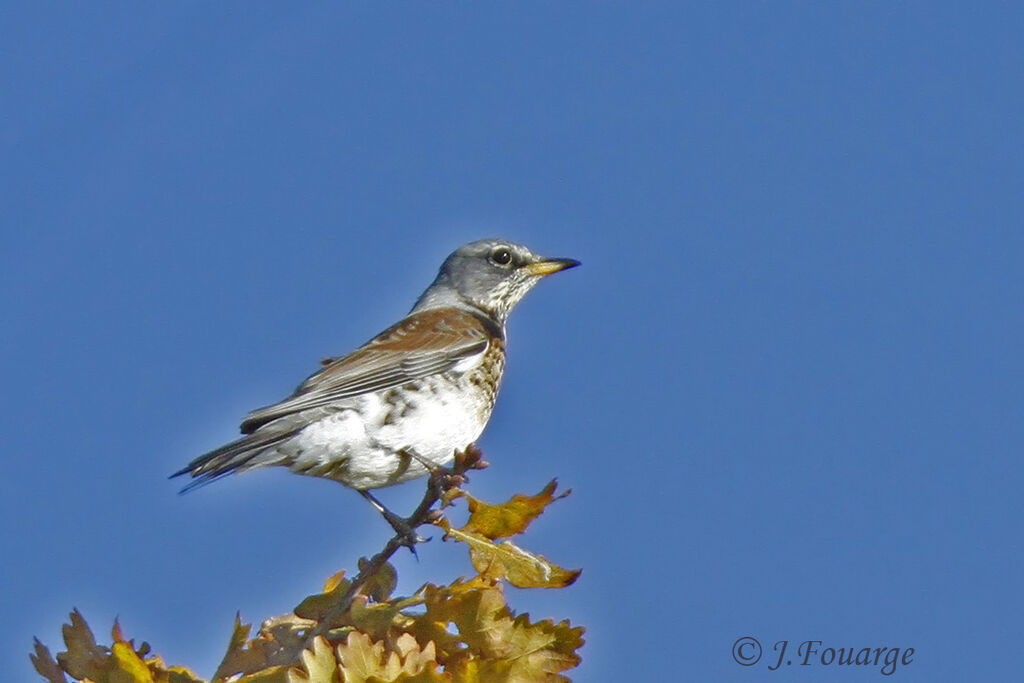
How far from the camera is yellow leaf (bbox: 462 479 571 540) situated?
4.43 metres

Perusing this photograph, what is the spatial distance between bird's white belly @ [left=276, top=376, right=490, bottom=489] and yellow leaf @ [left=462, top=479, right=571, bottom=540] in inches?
91.4

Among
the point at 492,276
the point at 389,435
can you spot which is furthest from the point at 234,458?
the point at 492,276

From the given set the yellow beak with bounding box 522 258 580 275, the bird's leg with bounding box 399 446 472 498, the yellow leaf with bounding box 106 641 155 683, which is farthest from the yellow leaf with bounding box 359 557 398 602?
the yellow beak with bounding box 522 258 580 275

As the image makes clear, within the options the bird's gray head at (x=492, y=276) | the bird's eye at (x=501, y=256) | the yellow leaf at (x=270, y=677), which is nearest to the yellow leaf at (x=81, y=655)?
the yellow leaf at (x=270, y=677)

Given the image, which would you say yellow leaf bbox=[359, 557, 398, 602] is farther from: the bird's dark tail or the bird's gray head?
the bird's gray head

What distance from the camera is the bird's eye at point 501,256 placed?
872cm

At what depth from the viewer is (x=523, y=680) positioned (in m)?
4.31

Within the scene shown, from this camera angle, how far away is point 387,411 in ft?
23.4

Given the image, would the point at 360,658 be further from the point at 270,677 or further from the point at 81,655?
the point at 81,655

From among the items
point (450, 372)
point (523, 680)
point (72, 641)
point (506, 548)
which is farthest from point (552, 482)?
point (450, 372)

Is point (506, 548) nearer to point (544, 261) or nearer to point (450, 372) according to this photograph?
point (450, 372)

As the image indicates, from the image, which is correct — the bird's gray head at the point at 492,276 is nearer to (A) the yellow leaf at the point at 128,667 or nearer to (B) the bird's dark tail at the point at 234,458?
(B) the bird's dark tail at the point at 234,458

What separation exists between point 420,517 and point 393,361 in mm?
2709

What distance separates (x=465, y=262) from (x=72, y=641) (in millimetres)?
4954
